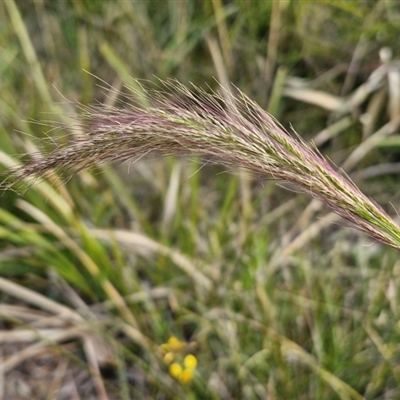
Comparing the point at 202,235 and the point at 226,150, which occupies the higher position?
the point at 226,150

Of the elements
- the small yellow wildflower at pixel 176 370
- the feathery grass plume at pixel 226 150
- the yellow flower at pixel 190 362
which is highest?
the feathery grass plume at pixel 226 150

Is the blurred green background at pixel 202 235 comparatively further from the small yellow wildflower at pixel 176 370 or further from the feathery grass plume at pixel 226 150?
the feathery grass plume at pixel 226 150

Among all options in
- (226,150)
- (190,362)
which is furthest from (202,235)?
(226,150)

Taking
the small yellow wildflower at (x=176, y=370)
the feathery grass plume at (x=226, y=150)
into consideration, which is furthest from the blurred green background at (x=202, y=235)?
the feathery grass plume at (x=226, y=150)

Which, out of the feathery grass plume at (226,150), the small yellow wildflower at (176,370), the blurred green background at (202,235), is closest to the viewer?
the feathery grass plume at (226,150)

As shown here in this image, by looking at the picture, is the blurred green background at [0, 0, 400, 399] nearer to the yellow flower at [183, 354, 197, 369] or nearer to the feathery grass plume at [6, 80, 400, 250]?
the yellow flower at [183, 354, 197, 369]

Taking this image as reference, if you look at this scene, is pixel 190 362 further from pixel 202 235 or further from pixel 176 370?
pixel 202 235

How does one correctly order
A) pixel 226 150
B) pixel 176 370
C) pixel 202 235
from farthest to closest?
1. pixel 202 235
2. pixel 176 370
3. pixel 226 150

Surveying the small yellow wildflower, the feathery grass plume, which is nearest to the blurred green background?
the small yellow wildflower
